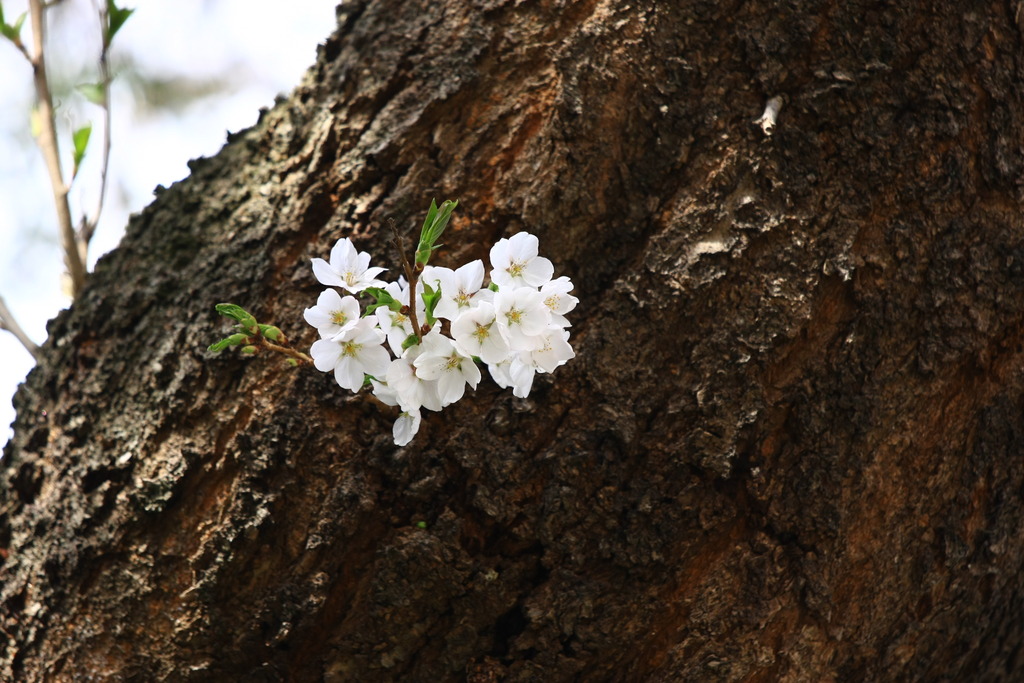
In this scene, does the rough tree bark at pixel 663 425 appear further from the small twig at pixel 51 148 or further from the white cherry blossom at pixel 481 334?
the small twig at pixel 51 148

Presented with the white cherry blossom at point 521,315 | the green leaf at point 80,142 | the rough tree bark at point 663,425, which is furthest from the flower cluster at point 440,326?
the green leaf at point 80,142

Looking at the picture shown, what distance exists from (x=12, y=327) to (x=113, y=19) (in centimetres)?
72

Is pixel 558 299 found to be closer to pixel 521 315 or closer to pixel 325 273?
pixel 521 315

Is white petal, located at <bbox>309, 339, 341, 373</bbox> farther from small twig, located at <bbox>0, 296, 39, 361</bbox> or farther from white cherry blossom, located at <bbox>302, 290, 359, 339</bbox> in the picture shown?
small twig, located at <bbox>0, 296, 39, 361</bbox>

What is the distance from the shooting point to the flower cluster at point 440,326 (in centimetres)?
85

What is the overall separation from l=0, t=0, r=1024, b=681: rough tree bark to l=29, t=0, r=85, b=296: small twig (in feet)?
1.92

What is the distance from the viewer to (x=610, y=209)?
1191 mm

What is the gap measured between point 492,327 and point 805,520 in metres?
0.62

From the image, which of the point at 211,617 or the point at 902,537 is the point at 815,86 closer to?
the point at 902,537

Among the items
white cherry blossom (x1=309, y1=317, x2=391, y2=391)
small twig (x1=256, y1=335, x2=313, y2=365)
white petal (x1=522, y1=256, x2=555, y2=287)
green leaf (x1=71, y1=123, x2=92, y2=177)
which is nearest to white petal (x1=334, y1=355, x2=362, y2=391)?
white cherry blossom (x1=309, y1=317, x2=391, y2=391)

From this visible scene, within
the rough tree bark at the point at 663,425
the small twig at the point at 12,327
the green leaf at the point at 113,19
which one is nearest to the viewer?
the rough tree bark at the point at 663,425

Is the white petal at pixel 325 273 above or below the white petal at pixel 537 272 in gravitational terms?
above

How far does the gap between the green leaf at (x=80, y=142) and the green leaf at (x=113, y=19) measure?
0.20 meters

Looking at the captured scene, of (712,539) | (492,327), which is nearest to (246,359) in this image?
(492,327)
